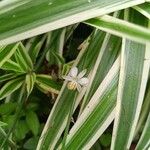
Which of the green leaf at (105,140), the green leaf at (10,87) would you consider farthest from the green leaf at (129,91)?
the green leaf at (10,87)

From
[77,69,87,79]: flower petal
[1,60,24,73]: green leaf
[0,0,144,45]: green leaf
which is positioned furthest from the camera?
[1,60,24,73]: green leaf

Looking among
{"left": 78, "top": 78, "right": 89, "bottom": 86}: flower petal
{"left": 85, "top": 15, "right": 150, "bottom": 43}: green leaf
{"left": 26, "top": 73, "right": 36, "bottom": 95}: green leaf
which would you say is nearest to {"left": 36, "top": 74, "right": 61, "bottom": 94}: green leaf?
{"left": 26, "top": 73, "right": 36, "bottom": 95}: green leaf

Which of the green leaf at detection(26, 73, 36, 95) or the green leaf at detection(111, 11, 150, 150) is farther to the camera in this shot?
the green leaf at detection(26, 73, 36, 95)

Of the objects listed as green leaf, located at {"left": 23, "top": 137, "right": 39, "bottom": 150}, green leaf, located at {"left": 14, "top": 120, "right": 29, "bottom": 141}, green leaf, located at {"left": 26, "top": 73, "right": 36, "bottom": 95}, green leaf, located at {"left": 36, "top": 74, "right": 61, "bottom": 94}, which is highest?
green leaf, located at {"left": 26, "top": 73, "right": 36, "bottom": 95}

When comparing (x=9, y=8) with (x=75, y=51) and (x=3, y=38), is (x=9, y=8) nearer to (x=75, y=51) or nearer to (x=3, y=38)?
(x=3, y=38)

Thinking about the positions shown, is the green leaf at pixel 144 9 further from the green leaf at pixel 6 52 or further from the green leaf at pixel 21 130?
the green leaf at pixel 21 130

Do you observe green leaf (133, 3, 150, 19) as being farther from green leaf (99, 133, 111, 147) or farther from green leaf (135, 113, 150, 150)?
green leaf (99, 133, 111, 147)

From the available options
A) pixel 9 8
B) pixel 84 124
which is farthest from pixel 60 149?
pixel 9 8
